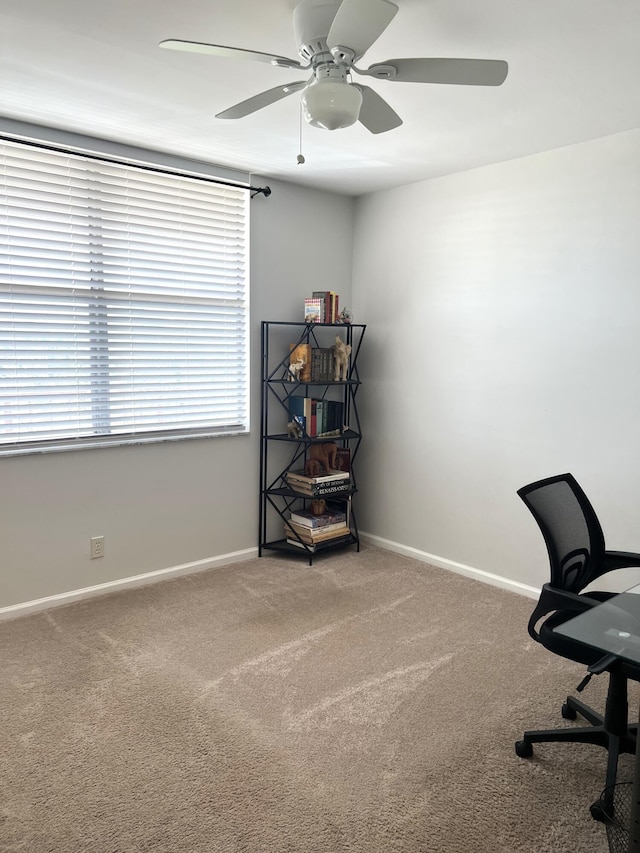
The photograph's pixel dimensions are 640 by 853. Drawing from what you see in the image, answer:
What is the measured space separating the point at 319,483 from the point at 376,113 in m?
2.37

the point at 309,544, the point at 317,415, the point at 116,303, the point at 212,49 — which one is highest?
the point at 212,49

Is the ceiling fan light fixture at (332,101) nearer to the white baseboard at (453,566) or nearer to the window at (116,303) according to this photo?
the window at (116,303)

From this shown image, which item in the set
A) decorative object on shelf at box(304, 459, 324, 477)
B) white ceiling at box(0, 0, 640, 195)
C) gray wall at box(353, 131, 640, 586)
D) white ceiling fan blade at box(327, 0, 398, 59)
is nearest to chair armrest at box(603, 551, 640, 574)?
gray wall at box(353, 131, 640, 586)

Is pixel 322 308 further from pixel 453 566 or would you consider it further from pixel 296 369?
pixel 453 566

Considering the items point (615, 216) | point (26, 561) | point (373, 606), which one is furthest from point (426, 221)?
point (26, 561)

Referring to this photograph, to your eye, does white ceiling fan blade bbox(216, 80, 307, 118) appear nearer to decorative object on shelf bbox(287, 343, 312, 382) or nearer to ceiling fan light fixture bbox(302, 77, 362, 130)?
ceiling fan light fixture bbox(302, 77, 362, 130)

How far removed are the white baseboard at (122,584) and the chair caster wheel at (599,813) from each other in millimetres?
2521

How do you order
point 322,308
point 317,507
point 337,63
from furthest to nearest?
point 317,507 → point 322,308 → point 337,63

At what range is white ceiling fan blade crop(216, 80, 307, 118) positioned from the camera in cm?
194

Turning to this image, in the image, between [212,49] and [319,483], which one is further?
[319,483]

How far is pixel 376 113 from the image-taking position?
213 cm

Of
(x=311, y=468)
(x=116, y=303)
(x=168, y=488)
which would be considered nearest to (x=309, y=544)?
(x=311, y=468)

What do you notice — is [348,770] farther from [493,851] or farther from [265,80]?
[265,80]

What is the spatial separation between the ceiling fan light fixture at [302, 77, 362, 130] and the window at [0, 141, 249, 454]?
1801 mm
